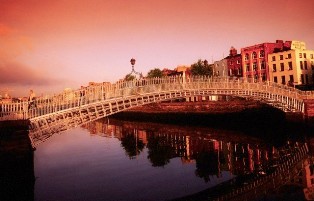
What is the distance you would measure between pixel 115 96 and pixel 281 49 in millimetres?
42906

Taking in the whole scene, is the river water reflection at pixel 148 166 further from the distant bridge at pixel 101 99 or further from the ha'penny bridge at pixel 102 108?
the distant bridge at pixel 101 99

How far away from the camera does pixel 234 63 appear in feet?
193

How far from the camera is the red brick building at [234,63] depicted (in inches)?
2272

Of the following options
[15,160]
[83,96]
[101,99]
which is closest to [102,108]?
[101,99]

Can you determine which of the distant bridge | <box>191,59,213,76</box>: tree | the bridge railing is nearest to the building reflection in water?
the distant bridge

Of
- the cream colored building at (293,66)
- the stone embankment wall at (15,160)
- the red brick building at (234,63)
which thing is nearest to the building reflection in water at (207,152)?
the stone embankment wall at (15,160)

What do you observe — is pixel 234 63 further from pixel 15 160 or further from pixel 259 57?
pixel 15 160

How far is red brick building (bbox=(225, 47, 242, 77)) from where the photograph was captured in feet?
189

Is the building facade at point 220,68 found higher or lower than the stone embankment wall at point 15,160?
higher

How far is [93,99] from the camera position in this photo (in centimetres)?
1784

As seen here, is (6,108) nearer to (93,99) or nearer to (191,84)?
(93,99)

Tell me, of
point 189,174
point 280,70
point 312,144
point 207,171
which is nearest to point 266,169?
point 207,171

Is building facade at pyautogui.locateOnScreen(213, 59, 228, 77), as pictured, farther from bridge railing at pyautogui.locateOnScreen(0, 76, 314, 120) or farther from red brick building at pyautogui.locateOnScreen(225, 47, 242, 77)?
bridge railing at pyautogui.locateOnScreen(0, 76, 314, 120)

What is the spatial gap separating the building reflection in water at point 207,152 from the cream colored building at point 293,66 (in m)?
26.9
